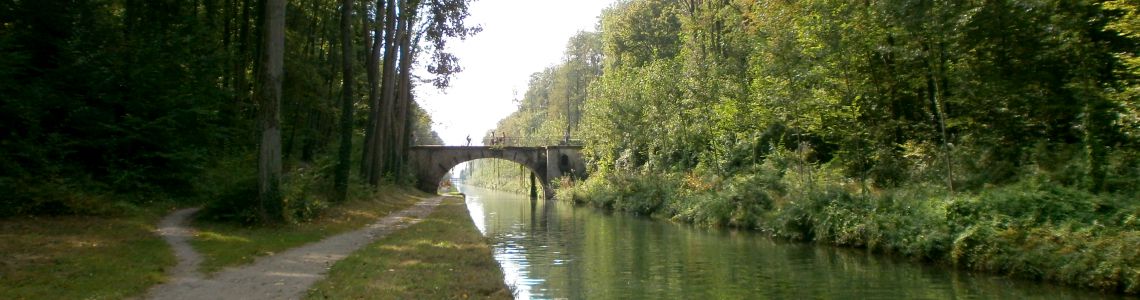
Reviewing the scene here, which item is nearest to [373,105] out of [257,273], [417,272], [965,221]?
[417,272]

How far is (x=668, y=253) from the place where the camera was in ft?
61.5

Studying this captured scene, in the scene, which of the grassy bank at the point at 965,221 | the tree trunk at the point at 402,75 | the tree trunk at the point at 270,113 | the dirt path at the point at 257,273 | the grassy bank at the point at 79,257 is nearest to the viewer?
the grassy bank at the point at 79,257

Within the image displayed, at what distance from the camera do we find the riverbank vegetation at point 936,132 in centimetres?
1394

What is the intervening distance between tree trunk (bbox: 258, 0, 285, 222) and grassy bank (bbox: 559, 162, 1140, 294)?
14.5 meters

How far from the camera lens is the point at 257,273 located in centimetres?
1060

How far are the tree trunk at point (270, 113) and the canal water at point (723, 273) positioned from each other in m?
5.27

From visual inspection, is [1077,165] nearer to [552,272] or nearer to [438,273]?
[552,272]

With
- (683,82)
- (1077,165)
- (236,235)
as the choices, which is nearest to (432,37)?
(683,82)

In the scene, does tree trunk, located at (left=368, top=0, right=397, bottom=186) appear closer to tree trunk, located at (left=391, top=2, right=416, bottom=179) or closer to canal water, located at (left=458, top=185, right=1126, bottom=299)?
tree trunk, located at (left=391, top=2, right=416, bottom=179)

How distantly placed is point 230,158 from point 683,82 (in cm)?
1983

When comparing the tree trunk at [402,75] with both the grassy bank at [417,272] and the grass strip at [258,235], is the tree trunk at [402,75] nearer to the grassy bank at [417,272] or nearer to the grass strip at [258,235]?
the grass strip at [258,235]

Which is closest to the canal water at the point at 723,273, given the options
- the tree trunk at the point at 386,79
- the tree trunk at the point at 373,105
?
the tree trunk at the point at 373,105

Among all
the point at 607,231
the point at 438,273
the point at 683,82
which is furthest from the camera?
the point at 683,82

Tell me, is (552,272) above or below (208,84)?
below
